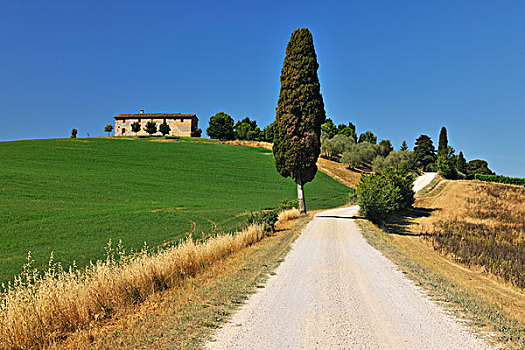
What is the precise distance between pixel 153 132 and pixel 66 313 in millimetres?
122270

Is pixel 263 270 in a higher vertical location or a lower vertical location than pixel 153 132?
lower

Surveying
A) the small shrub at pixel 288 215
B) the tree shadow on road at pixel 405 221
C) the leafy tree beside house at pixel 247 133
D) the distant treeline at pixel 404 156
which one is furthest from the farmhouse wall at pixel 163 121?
the small shrub at pixel 288 215

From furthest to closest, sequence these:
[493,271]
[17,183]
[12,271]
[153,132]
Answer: [153,132] → [17,183] → [493,271] → [12,271]

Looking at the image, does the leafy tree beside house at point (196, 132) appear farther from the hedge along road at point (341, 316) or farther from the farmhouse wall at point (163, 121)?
the hedge along road at point (341, 316)

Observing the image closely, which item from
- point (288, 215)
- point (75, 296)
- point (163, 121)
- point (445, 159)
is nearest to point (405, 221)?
point (288, 215)

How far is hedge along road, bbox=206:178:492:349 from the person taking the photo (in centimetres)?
591

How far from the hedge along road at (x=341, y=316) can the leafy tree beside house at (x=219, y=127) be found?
384 ft

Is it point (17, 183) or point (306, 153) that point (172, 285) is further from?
point (17, 183)

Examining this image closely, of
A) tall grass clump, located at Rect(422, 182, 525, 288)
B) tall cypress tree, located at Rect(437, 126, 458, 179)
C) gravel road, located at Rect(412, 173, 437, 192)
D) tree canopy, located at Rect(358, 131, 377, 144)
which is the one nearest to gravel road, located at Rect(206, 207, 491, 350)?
tall grass clump, located at Rect(422, 182, 525, 288)

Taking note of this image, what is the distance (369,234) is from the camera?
22.5 metres

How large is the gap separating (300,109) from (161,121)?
348ft

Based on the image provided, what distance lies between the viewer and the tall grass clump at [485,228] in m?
19.9

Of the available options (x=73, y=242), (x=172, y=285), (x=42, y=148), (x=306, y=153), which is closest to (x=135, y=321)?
(x=172, y=285)

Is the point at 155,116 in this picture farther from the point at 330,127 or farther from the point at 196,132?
the point at 330,127
